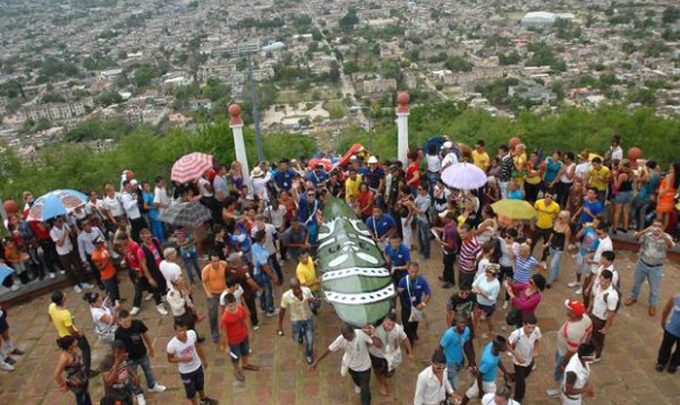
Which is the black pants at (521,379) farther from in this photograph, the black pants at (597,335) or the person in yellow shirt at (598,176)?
the person in yellow shirt at (598,176)

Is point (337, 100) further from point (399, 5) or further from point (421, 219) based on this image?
point (399, 5)

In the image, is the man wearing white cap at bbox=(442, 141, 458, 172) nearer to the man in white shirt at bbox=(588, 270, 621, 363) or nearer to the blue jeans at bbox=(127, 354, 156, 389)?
the man in white shirt at bbox=(588, 270, 621, 363)

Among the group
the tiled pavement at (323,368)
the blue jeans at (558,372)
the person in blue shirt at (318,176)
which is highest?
the person in blue shirt at (318,176)

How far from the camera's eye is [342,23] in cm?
12562

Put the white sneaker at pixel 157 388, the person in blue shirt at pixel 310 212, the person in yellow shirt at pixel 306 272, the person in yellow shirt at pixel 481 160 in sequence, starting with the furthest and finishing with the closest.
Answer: the person in yellow shirt at pixel 481 160
the person in blue shirt at pixel 310 212
the person in yellow shirt at pixel 306 272
the white sneaker at pixel 157 388

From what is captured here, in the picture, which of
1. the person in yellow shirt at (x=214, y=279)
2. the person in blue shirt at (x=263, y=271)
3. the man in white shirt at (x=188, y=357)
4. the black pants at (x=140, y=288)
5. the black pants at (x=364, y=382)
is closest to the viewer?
the man in white shirt at (x=188, y=357)

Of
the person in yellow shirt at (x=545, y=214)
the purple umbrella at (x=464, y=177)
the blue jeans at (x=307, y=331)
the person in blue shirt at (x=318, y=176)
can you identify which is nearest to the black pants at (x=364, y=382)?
the blue jeans at (x=307, y=331)

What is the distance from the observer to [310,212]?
9.10m

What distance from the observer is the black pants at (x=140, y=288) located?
829 cm

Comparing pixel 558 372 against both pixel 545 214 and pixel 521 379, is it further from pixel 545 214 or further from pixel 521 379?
pixel 545 214

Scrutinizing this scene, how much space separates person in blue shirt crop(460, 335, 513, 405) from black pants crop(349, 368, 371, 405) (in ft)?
3.55

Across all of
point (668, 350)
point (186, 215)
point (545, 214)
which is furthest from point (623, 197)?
point (186, 215)

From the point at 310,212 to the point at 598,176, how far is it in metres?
5.18

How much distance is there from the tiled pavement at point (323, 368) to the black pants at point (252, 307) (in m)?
0.16
